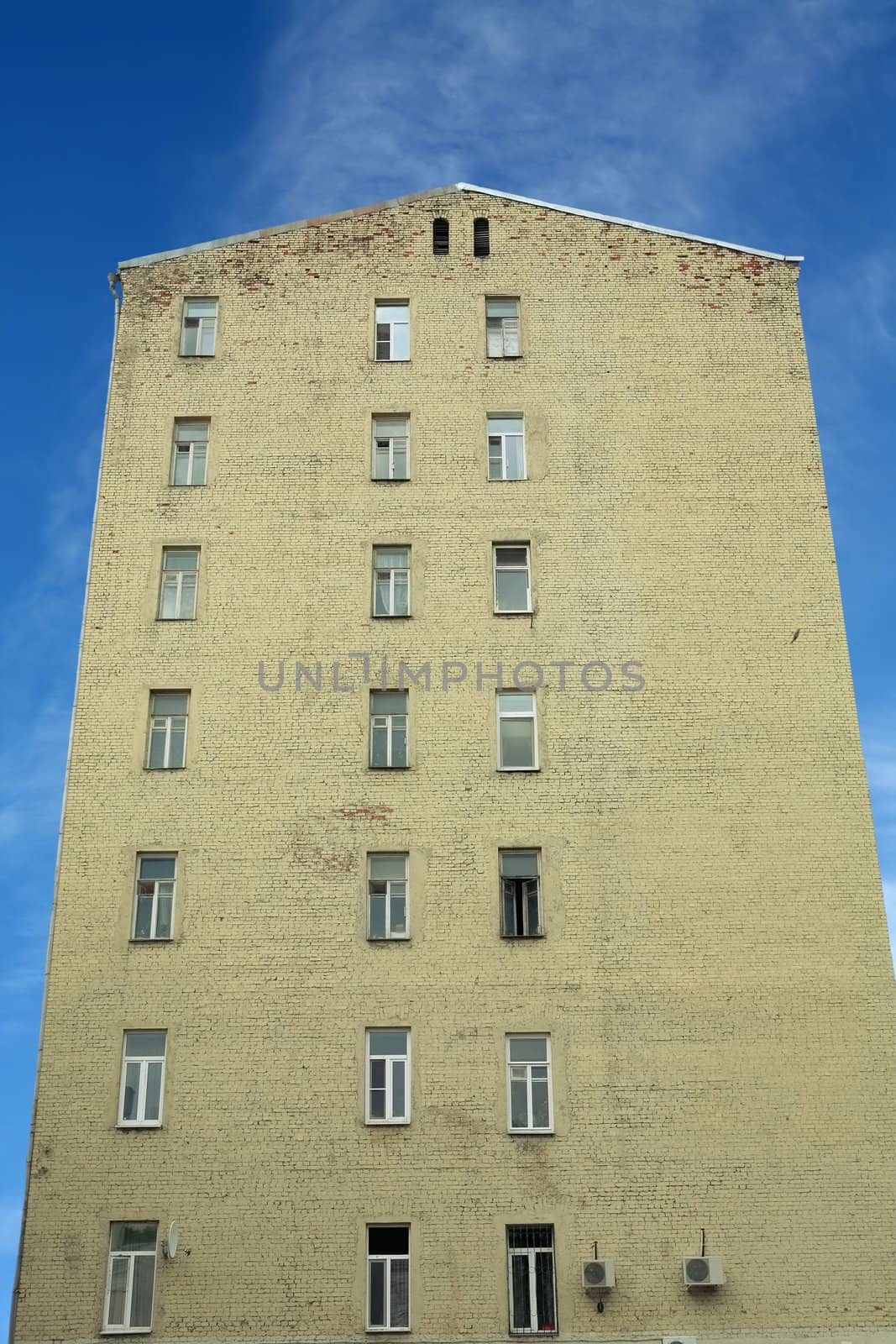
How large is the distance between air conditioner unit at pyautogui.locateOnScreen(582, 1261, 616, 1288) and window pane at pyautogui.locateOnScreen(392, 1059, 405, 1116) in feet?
13.3

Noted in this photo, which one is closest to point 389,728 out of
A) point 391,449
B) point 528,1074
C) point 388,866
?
point 388,866

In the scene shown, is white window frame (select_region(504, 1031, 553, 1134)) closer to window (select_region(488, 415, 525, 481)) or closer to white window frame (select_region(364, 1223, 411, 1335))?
white window frame (select_region(364, 1223, 411, 1335))

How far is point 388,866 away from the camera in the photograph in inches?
1129

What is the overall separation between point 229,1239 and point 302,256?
21219 mm

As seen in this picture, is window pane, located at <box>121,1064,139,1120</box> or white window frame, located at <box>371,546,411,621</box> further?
white window frame, located at <box>371,546,411,621</box>

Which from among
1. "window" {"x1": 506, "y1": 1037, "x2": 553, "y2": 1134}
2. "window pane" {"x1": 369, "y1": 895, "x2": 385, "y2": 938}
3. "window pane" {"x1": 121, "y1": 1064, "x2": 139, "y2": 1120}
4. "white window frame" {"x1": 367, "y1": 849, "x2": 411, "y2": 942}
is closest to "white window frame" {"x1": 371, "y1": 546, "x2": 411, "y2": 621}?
"white window frame" {"x1": 367, "y1": 849, "x2": 411, "y2": 942}

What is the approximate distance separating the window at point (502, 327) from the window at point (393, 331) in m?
1.79

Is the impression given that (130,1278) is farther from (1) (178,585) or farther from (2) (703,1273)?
(1) (178,585)

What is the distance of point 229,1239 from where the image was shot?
25.6 metres

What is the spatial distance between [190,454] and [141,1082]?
13.4 meters

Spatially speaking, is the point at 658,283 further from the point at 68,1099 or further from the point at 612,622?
the point at 68,1099

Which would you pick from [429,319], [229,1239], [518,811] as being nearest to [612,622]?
[518,811]

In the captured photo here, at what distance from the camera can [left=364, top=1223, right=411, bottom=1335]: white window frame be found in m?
25.1

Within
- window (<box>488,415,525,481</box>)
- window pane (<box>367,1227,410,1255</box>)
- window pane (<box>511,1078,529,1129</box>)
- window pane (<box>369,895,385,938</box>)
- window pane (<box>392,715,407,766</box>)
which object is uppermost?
window (<box>488,415,525,481</box>)
